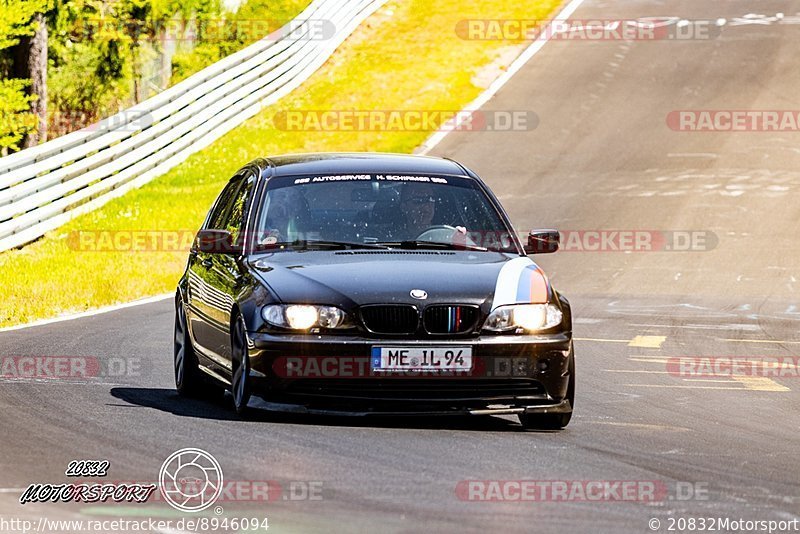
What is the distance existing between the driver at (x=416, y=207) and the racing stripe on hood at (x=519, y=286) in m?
0.75

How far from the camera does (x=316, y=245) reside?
912 cm

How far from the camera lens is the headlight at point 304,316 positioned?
8.14 m

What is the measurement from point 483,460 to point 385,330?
1.06 m

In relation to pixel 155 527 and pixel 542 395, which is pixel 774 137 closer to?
pixel 542 395

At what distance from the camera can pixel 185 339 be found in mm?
10078

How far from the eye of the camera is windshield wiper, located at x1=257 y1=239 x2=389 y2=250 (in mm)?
9055

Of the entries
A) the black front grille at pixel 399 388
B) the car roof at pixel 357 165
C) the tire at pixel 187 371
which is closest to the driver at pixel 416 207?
the car roof at pixel 357 165

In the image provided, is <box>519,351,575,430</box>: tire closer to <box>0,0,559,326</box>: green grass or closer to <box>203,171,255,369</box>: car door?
<box>203,171,255,369</box>: car door

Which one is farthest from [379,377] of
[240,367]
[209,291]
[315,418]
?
[209,291]

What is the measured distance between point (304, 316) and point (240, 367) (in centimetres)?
54

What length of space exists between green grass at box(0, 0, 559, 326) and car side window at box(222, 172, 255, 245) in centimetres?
488

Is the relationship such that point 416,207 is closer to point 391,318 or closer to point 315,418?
point 391,318

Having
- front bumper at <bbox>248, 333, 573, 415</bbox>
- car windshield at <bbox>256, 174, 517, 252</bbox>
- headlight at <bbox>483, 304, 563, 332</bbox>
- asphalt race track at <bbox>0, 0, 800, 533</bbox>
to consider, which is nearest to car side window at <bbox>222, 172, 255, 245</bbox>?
car windshield at <bbox>256, 174, 517, 252</bbox>

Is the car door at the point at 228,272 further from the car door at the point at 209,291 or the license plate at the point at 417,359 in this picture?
the license plate at the point at 417,359
